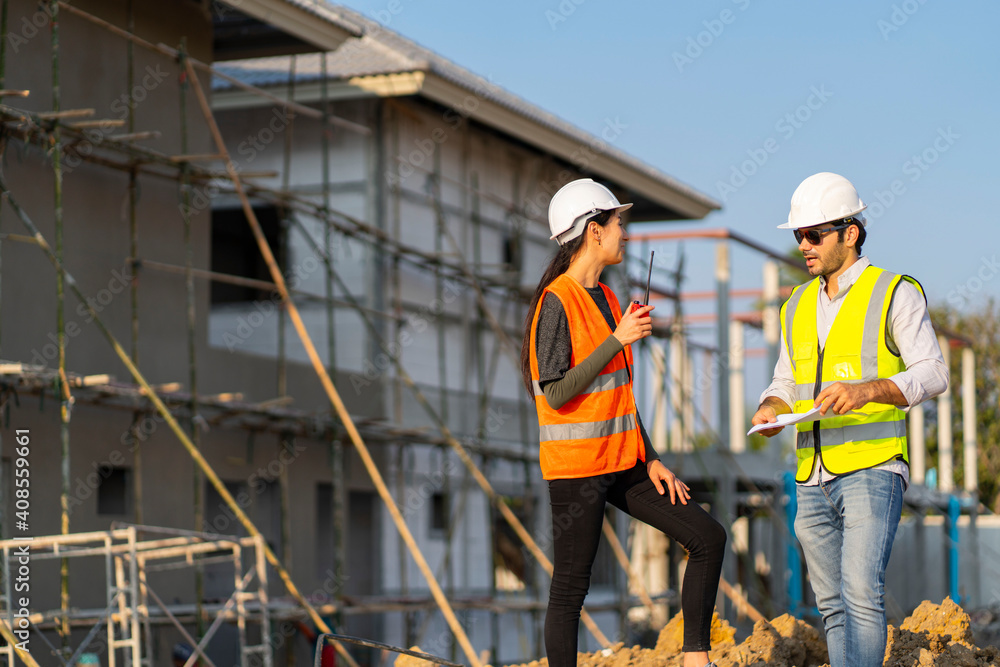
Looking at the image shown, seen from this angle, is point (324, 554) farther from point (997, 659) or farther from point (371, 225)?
point (997, 659)

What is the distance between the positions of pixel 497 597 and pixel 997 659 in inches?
520

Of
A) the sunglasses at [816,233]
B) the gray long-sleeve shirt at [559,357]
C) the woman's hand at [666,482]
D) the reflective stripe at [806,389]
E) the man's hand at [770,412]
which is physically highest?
the sunglasses at [816,233]

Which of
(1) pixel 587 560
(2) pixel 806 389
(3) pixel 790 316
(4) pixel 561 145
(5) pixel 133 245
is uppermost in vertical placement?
(4) pixel 561 145

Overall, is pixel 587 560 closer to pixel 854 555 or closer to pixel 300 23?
pixel 854 555

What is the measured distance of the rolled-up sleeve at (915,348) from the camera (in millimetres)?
4430

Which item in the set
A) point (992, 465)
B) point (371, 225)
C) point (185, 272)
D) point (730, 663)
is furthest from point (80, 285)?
point (992, 465)

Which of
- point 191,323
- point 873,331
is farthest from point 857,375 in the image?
point 191,323

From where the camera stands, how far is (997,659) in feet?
17.9

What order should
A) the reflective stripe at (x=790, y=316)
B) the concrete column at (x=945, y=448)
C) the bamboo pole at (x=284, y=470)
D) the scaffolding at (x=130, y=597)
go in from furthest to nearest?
the concrete column at (x=945, y=448) < the bamboo pole at (x=284, y=470) < the scaffolding at (x=130, y=597) < the reflective stripe at (x=790, y=316)

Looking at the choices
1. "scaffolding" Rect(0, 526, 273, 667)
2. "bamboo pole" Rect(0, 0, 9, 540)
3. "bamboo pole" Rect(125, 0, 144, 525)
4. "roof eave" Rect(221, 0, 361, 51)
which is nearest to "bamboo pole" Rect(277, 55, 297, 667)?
"scaffolding" Rect(0, 526, 273, 667)

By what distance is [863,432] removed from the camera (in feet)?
15.1

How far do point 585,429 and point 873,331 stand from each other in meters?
1.06

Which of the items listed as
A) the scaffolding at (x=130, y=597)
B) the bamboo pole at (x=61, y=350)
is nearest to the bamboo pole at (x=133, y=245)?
the scaffolding at (x=130, y=597)

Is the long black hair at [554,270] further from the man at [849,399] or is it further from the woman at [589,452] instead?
the man at [849,399]
